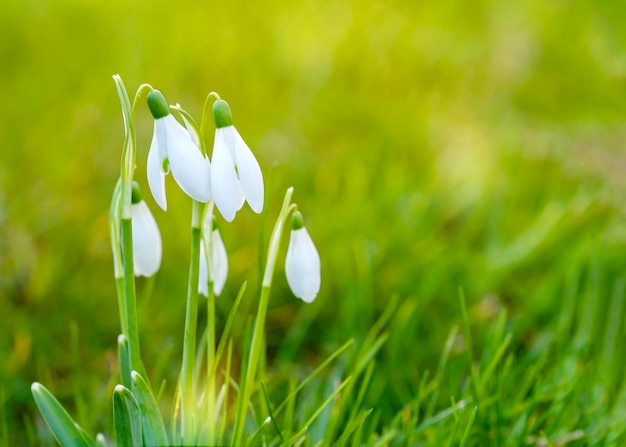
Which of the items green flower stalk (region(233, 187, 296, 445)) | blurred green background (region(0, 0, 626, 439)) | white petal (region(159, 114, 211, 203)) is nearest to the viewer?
white petal (region(159, 114, 211, 203))

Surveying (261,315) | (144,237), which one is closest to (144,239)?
(144,237)

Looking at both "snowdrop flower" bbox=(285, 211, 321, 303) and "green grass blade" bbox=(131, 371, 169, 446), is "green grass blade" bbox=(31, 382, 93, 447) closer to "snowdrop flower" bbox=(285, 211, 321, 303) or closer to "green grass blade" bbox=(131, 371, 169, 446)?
"green grass blade" bbox=(131, 371, 169, 446)

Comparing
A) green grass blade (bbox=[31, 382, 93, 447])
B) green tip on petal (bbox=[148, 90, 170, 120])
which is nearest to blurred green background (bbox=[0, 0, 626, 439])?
green tip on petal (bbox=[148, 90, 170, 120])

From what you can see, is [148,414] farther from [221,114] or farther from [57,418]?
[221,114]

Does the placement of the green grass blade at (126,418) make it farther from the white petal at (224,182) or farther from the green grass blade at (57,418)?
the white petal at (224,182)

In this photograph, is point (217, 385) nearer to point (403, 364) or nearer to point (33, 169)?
point (403, 364)

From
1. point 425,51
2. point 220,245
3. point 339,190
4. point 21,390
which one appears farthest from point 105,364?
point 425,51
